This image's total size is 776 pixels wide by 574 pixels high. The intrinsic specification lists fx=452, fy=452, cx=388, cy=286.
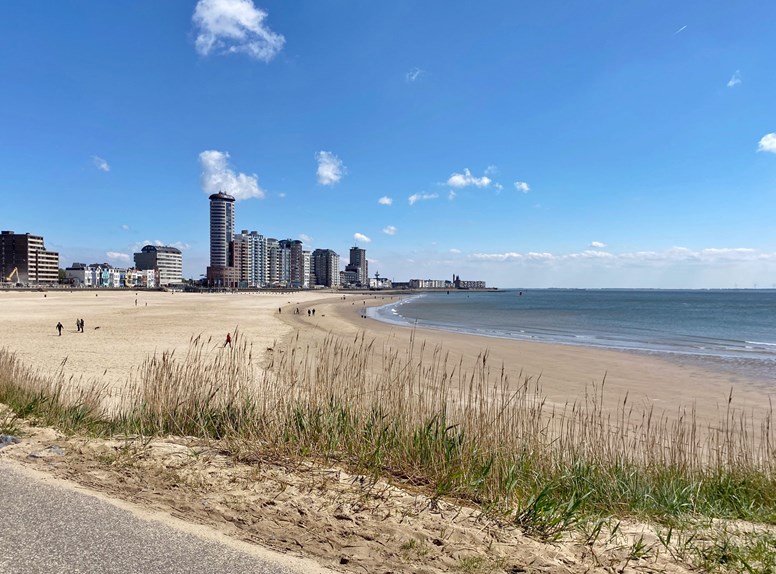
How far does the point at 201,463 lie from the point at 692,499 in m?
5.28

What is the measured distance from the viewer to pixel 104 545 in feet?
10.8

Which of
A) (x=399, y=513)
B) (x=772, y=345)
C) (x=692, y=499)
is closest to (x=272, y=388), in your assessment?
(x=399, y=513)

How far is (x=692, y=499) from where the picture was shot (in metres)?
4.80

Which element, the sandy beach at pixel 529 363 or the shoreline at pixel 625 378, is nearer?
the shoreline at pixel 625 378

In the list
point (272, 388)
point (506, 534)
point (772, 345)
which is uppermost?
point (272, 388)

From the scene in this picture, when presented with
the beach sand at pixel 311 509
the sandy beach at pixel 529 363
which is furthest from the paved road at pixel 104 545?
the sandy beach at pixel 529 363

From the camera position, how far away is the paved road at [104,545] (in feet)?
10.0

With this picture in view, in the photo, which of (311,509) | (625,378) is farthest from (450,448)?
(625,378)

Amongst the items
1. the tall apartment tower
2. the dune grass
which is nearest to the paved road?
the dune grass

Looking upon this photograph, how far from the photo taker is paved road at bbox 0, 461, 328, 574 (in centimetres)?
305

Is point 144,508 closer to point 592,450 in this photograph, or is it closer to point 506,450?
point 506,450

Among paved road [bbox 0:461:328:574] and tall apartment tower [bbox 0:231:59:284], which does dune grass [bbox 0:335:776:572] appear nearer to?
paved road [bbox 0:461:328:574]

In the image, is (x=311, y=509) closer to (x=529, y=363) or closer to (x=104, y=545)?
(x=104, y=545)

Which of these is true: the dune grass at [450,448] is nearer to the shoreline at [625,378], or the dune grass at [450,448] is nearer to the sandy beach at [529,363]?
the sandy beach at [529,363]
